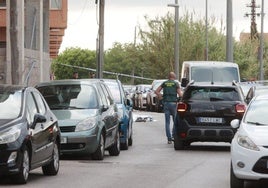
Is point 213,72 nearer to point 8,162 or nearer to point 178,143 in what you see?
point 178,143

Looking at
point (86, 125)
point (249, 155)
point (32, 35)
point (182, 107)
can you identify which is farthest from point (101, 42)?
point (249, 155)

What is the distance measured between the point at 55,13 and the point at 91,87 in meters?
27.6

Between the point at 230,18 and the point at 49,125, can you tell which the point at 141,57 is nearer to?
the point at 230,18

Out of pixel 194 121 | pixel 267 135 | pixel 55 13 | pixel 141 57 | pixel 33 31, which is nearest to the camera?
pixel 267 135

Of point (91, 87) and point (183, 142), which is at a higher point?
point (91, 87)

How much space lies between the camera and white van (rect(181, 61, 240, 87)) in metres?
35.4

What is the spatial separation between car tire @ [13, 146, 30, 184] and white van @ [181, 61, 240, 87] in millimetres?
22005

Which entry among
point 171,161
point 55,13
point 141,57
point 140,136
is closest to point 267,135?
point 171,161

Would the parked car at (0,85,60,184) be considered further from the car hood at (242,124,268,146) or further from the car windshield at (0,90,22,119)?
the car hood at (242,124,268,146)

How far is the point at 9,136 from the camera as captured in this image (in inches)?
496

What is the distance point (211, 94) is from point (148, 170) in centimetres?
522

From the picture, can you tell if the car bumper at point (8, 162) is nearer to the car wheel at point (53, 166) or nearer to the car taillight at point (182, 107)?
the car wheel at point (53, 166)

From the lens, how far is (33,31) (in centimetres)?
3753

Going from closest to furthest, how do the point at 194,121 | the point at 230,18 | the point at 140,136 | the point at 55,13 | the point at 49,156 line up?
the point at 49,156, the point at 194,121, the point at 140,136, the point at 230,18, the point at 55,13
